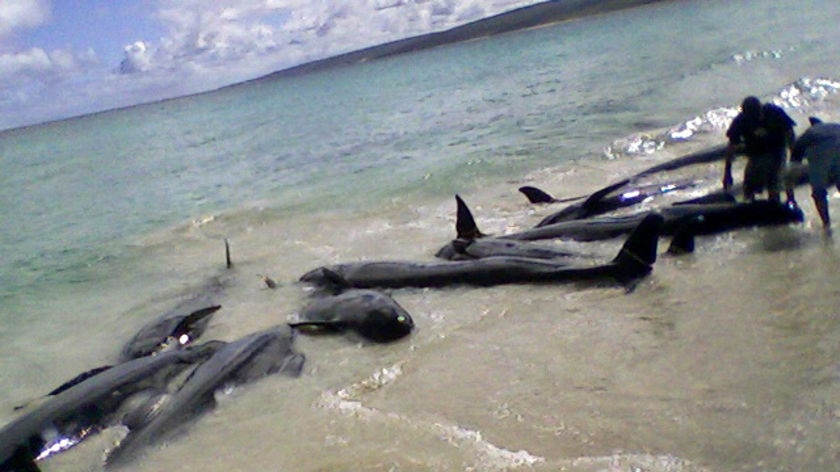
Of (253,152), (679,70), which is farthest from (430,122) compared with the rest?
(679,70)

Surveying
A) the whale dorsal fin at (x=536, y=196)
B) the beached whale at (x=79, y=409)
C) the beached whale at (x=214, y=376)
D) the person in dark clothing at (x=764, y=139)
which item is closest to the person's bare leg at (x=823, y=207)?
the person in dark clothing at (x=764, y=139)

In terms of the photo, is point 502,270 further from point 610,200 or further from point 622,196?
point 622,196

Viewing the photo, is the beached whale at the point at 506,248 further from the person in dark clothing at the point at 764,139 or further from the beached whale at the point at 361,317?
the beached whale at the point at 361,317

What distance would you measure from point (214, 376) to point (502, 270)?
3561 millimetres

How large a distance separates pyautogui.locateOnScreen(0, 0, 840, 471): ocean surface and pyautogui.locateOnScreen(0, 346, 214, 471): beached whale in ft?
0.63

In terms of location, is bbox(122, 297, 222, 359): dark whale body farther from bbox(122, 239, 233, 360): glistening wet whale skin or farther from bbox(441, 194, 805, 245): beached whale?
bbox(441, 194, 805, 245): beached whale

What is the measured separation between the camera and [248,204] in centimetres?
2033

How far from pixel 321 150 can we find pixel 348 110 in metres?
21.6

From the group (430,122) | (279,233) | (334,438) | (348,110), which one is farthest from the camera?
(348,110)

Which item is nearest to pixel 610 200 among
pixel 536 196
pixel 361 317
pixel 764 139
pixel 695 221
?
pixel 536 196

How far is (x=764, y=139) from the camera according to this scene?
949cm

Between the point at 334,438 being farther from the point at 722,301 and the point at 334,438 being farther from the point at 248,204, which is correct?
the point at 248,204

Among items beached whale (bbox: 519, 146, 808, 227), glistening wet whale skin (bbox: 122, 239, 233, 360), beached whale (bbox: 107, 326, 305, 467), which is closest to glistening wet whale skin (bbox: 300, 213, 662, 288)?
glistening wet whale skin (bbox: 122, 239, 233, 360)

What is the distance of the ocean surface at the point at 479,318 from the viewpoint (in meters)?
5.05
